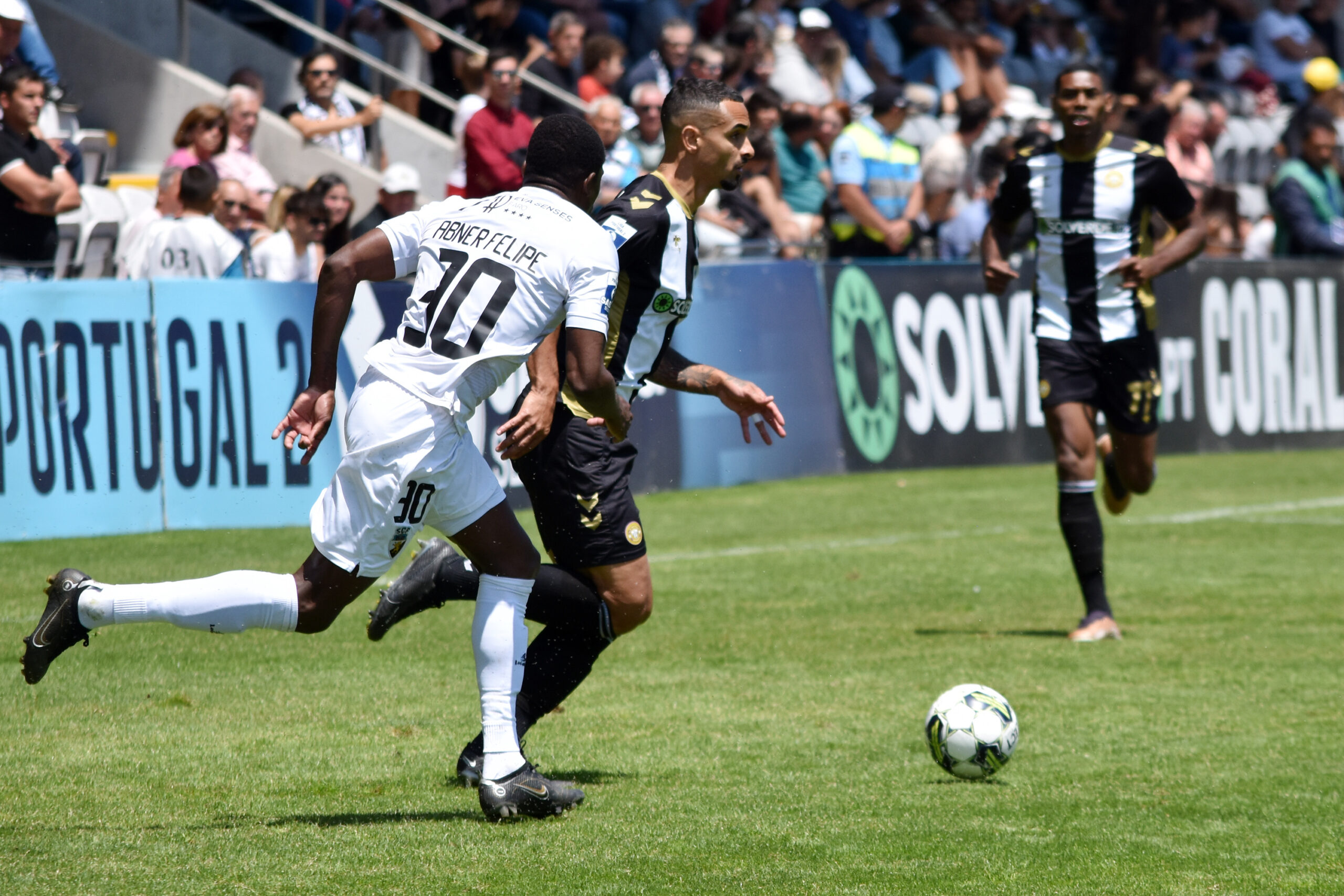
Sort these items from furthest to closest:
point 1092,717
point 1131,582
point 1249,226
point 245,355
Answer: point 1249,226 < point 245,355 < point 1131,582 < point 1092,717

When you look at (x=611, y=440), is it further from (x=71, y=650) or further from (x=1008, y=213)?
(x=1008, y=213)

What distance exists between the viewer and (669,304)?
573 cm

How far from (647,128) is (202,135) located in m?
4.06

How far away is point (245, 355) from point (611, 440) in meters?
5.73

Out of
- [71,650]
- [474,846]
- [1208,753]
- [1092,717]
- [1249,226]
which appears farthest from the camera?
[1249,226]

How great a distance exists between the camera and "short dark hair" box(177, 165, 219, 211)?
11.1 m

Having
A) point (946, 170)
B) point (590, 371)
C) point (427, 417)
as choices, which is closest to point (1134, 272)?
point (590, 371)

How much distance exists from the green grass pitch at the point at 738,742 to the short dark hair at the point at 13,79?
287 centimetres

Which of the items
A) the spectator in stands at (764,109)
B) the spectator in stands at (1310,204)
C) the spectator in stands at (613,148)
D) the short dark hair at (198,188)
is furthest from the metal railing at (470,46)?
the spectator in stands at (1310,204)

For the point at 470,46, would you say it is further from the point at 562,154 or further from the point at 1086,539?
the point at 562,154

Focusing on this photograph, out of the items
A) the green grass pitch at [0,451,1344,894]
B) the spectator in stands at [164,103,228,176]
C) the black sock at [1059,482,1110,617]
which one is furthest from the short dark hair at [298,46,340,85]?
the black sock at [1059,482,1110,617]

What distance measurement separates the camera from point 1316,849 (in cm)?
479

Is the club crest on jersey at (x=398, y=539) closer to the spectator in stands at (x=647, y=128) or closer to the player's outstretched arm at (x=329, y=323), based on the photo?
the player's outstretched arm at (x=329, y=323)

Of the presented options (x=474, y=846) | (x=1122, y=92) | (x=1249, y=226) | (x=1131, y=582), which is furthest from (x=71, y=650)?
(x=1122, y=92)
